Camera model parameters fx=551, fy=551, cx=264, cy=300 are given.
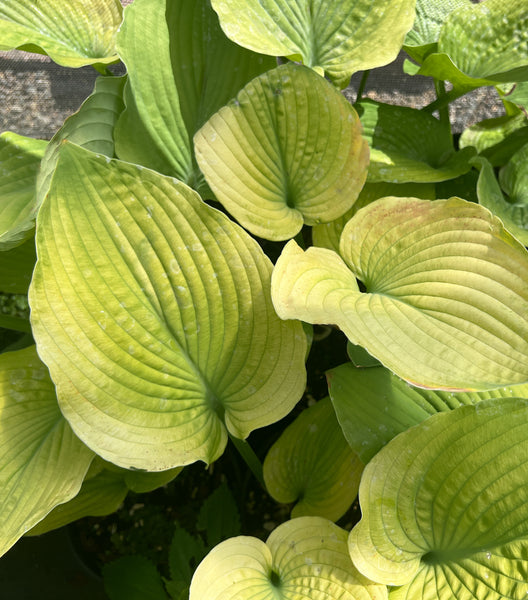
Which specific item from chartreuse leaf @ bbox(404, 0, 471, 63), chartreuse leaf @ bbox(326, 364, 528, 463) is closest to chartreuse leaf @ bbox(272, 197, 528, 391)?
chartreuse leaf @ bbox(326, 364, 528, 463)

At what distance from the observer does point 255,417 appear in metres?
0.58

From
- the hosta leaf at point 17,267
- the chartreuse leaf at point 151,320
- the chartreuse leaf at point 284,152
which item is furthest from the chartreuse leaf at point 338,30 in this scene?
the hosta leaf at point 17,267

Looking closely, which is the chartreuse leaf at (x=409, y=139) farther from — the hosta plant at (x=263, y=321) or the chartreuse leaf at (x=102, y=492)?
the chartreuse leaf at (x=102, y=492)

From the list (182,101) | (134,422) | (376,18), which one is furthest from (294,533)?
(376,18)

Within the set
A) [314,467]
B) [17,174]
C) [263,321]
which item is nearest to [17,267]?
[17,174]

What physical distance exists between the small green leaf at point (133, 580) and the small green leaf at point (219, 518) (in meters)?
0.08

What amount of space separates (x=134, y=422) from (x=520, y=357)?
1.25 feet

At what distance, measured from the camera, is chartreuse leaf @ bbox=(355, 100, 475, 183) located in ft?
2.80

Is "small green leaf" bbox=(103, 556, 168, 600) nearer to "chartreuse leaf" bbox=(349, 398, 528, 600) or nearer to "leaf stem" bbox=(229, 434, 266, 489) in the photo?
"leaf stem" bbox=(229, 434, 266, 489)

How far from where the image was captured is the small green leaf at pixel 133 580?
0.71 metres

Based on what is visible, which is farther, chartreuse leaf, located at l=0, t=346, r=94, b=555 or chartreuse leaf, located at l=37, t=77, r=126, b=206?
chartreuse leaf, located at l=37, t=77, r=126, b=206

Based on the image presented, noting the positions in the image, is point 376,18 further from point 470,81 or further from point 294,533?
point 294,533

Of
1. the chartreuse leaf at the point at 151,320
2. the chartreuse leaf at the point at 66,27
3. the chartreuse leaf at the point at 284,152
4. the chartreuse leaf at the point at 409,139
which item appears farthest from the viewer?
the chartreuse leaf at the point at 409,139

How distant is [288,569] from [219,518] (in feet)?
0.59
